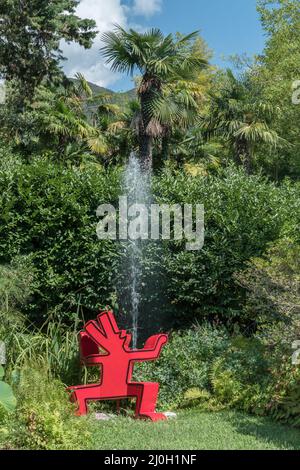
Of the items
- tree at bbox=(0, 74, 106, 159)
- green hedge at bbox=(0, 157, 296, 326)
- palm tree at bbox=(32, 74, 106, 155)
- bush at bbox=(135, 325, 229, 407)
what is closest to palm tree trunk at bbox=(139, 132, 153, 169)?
tree at bbox=(0, 74, 106, 159)

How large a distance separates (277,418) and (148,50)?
11179 millimetres

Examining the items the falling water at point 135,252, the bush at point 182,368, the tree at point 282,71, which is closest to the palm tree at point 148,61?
the falling water at point 135,252

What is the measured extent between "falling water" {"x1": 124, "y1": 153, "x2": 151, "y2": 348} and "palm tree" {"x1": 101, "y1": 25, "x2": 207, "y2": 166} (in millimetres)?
5869

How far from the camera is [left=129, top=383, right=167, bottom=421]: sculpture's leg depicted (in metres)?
6.53

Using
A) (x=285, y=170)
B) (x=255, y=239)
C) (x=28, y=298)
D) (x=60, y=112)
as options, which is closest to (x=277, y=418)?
(x=255, y=239)

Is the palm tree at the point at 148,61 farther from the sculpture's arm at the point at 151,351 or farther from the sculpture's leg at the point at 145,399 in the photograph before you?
the sculpture's leg at the point at 145,399

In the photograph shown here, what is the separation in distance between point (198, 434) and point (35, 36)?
15.2m

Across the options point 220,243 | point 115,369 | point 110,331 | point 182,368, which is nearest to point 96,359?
point 115,369

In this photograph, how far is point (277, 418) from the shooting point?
6277mm

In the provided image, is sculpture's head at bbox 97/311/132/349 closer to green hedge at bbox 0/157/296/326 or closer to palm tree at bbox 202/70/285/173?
Result: green hedge at bbox 0/157/296/326

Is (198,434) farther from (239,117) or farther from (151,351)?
(239,117)

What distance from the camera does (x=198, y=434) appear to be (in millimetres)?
5594
